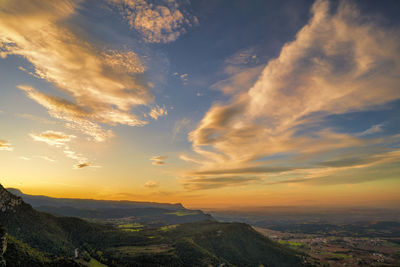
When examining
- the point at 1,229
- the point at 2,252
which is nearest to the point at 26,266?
the point at 2,252

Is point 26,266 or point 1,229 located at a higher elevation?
point 1,229

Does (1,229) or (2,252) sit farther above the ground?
(1,229)

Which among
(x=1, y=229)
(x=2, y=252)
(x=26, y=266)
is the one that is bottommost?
(x=26, y=266)

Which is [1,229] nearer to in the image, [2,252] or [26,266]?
[2,252]

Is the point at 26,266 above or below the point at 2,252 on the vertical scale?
below
